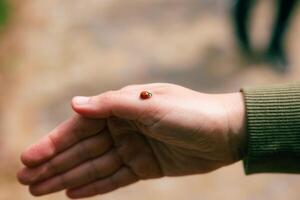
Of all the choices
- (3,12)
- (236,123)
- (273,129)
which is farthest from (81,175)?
(3,12)

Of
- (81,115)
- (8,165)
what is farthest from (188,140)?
(8,165)

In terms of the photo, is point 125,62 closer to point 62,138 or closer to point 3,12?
point 3,12

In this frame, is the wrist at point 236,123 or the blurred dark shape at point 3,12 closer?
the wrist at point 236,123

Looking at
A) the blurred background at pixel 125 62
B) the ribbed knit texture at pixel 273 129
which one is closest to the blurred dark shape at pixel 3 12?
the blurred background at pixel 125 62

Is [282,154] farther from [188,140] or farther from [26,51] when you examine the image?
[26,51]

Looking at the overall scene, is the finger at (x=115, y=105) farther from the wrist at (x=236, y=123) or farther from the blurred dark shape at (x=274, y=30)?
the blurred dark shape at (x=274, y=30)

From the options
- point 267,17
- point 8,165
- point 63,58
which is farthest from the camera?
point 267,17
